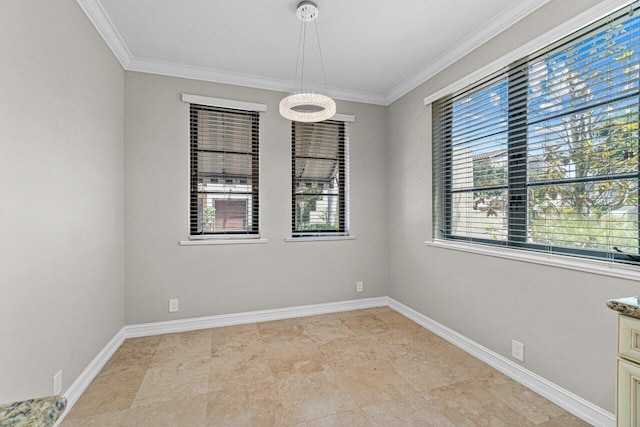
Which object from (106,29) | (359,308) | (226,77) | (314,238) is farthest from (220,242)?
(106,29)

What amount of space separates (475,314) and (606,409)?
3.11ft

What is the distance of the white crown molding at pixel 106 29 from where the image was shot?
2092 millimetres

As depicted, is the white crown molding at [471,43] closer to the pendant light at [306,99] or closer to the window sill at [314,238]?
the pendant light at [306,99]

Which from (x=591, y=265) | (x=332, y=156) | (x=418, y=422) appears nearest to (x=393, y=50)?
(x=332, y=156)

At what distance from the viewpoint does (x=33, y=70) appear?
1.54 meters

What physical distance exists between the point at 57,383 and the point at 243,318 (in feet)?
5.50

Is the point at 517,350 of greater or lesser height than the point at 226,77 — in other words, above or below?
below

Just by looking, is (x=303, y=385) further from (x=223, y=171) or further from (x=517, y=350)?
(x=223, y=171)

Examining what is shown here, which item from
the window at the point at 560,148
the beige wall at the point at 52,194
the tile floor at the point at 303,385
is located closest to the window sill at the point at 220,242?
the beige wall at the point at 52,194

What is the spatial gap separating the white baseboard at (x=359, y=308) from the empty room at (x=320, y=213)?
0.02 metres

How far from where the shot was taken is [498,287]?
234cm

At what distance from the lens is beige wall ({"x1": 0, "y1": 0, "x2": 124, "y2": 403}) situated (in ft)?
4.58

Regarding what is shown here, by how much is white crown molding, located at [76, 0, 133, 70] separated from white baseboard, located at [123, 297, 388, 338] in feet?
8.34

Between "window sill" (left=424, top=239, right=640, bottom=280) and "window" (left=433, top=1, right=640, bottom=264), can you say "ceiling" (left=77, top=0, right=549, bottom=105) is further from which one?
"window sill" (left=424, top=239, right=640, bottom=280)
